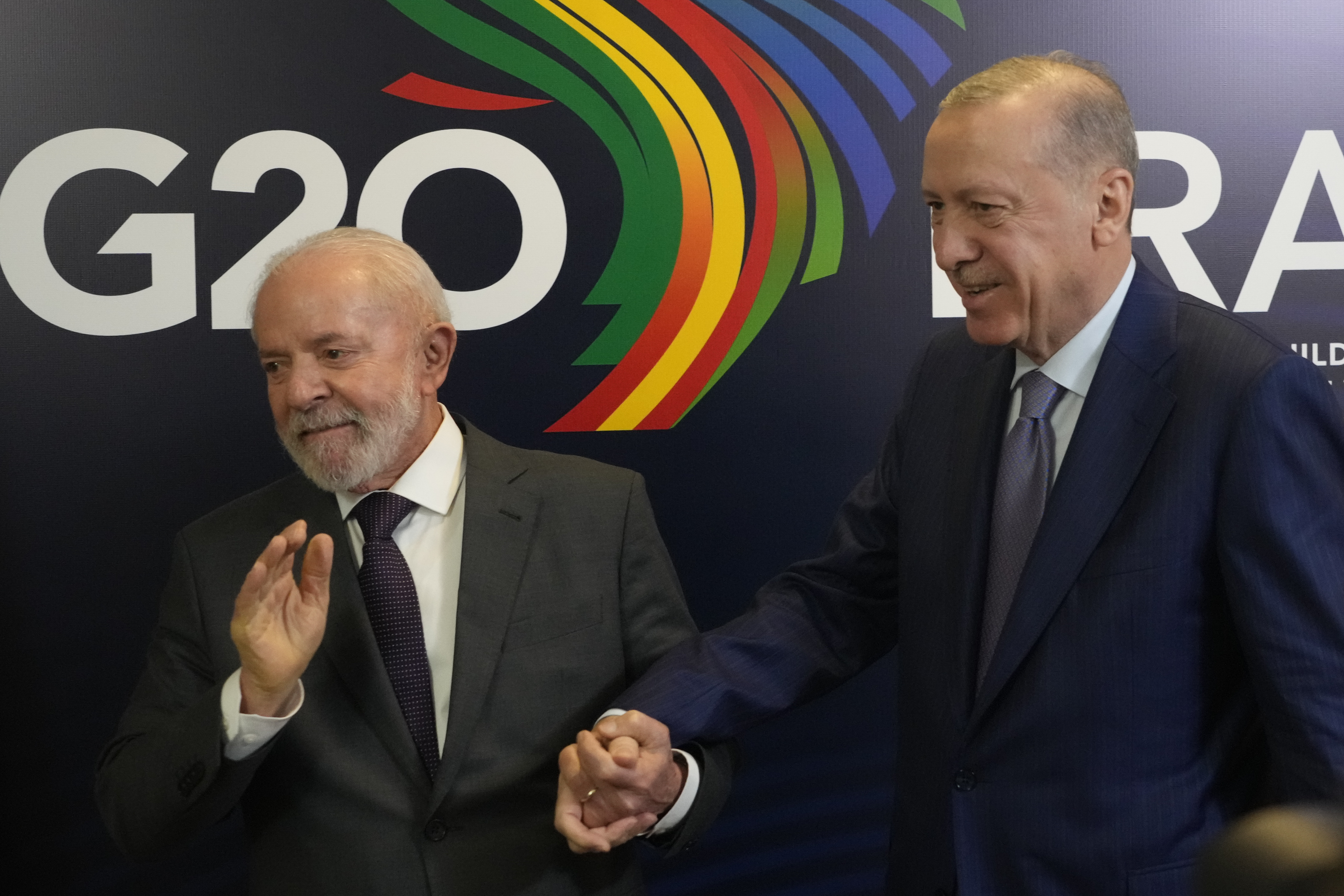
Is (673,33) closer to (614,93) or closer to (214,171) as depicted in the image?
(614,93)

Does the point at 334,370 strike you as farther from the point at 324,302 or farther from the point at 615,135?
the point at 615,135

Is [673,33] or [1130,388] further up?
[673,33]

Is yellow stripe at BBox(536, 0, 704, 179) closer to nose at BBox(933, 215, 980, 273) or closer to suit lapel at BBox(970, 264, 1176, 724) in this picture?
nose at BBox(933, 215, 980, 273)

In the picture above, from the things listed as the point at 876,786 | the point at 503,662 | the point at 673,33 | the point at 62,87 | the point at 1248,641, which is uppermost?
the point at 673,33

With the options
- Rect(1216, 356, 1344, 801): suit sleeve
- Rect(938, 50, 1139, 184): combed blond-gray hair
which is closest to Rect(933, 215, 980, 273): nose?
Rect(938, 50, 1139, 184): combed blond-gray hair

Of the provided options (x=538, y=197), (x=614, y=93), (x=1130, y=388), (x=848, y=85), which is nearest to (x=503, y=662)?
(x=1130, y=388)

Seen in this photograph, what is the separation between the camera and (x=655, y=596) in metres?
2.35

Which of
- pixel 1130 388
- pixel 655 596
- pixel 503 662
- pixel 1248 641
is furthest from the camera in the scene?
pixel 655 596

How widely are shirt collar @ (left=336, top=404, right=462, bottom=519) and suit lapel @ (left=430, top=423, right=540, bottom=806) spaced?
35 mm

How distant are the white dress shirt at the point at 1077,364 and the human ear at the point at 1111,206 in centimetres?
7

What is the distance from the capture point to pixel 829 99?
321cm

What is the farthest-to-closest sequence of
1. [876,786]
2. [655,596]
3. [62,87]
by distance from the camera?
1. [876,786]
2. [62,87]
3. [655,596]

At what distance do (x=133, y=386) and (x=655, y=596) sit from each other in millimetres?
1533

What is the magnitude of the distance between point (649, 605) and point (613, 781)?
0.45 m
